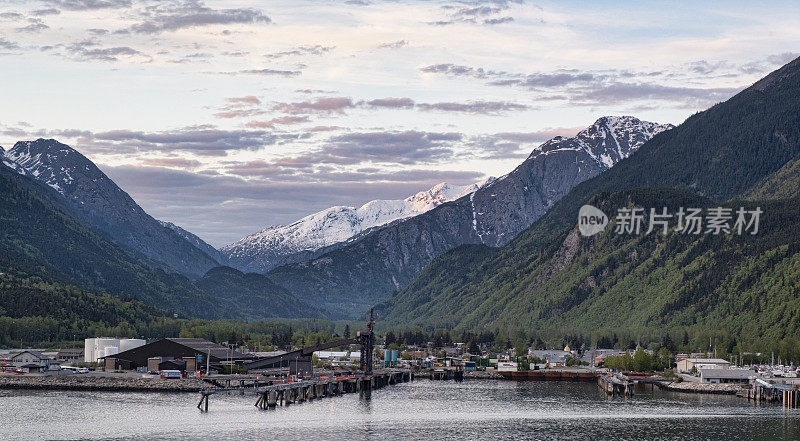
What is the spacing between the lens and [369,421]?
549 feet

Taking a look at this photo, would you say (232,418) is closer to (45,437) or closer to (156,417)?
(156,417)

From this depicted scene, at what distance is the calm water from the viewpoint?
5861 inches

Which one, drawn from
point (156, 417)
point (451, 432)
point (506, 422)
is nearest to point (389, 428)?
point (451, 432)

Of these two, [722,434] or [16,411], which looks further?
[16,411]

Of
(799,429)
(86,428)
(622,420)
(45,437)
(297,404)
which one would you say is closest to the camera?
(45,437)

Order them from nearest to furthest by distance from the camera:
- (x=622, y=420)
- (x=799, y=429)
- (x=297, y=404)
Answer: (x=799, y=429)
(x=622, y=420)
(x=297, y=404)

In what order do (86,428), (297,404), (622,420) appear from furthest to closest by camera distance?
(297,404) < (622,420) < (86,428)

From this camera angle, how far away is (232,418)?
16450 centimetres

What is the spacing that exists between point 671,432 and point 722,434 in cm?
650

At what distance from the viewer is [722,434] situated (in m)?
155

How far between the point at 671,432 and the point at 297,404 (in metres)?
64.1

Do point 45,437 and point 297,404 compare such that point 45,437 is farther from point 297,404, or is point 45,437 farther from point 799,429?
point 799,429

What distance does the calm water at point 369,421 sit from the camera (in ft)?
488

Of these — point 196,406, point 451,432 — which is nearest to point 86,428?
point 196,406
